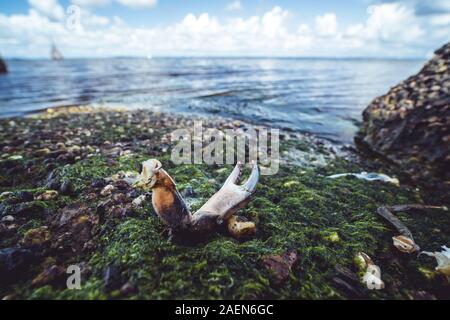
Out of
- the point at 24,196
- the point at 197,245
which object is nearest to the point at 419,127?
the point at 197,245

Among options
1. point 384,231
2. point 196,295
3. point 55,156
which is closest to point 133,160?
point 55,156

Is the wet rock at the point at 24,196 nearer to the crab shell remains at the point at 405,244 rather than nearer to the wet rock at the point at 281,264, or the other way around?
the wet rock at the point at 281,264

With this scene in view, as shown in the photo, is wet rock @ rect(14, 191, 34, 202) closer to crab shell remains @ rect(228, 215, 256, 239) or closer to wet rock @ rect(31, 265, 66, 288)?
wet rock @ rect(31, 265, 66, 288)

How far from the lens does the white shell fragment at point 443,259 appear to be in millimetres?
2640

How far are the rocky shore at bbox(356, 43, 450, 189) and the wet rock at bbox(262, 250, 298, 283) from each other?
3.82 m

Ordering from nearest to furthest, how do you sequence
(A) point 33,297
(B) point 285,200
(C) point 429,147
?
(A) point 33,297
(B) point 285,200
(C) point 429,147

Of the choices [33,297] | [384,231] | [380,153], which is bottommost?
[380,153]

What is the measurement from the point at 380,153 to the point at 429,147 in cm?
117

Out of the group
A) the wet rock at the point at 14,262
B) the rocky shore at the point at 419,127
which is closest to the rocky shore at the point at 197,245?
the wet rock at the point at 14,262

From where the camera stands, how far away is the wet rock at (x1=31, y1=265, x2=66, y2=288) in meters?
2.21

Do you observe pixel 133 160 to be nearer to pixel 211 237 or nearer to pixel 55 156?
pixel 55 156

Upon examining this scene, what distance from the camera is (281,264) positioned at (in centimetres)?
251

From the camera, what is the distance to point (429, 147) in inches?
230

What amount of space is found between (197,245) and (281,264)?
2.64ft
